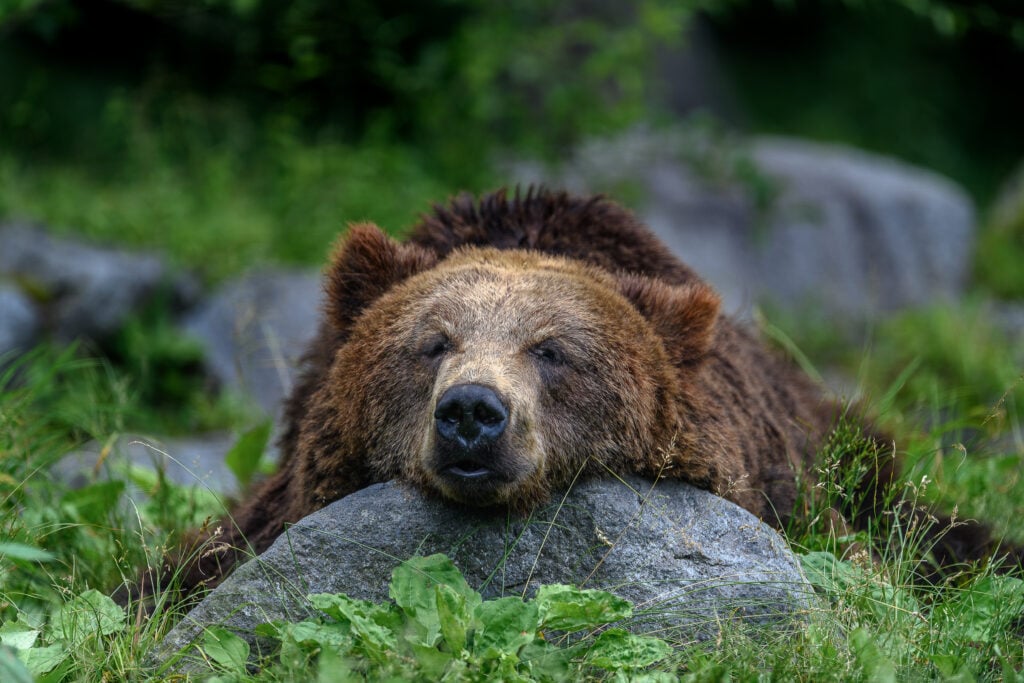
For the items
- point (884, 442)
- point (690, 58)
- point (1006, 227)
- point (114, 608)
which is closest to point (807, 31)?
point (690, 58)

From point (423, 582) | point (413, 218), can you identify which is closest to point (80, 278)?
point (413, 218)

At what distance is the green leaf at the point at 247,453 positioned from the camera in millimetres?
4766

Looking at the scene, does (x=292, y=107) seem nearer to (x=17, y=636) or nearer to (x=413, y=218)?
(x=413, y=218)

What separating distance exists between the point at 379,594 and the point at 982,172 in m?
12.7

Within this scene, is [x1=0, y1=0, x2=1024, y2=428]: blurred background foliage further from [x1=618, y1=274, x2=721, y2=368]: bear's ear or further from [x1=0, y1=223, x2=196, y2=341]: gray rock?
[x1=618, y1=274, x2=721, y2=368]: bear's ear

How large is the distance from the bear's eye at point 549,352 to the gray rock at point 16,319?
501 centimetres

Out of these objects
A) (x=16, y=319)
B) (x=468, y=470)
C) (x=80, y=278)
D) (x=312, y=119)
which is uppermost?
Result: (x=312, y=119)

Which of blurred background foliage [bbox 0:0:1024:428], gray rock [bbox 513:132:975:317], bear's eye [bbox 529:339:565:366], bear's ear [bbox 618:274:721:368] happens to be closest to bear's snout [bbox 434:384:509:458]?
bear's eye [bbox 529:339:565:366]

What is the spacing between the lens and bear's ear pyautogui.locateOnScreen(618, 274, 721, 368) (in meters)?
3.76

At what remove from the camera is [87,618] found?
3.25 metres

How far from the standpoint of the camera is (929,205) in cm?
1069

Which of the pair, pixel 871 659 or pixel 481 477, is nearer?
pixel 871 659

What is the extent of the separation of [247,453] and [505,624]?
7.25 feet

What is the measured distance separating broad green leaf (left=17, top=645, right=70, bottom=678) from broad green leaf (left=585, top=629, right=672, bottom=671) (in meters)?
1.40
